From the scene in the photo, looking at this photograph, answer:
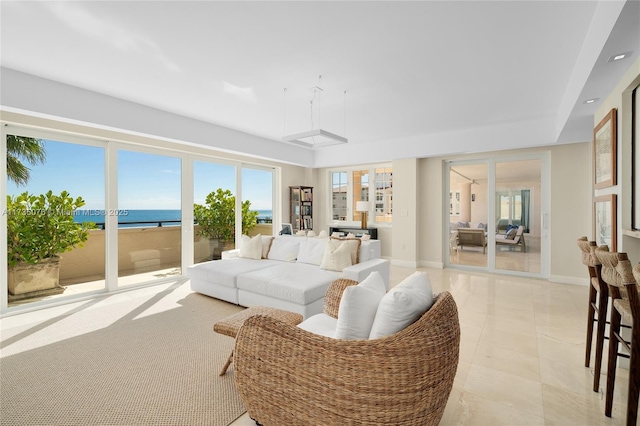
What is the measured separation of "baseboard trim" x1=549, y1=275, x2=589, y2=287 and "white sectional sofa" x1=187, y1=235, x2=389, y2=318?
3.11m

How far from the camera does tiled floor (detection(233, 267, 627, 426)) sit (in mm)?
1848

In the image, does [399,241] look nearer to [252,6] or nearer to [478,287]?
[478,287]

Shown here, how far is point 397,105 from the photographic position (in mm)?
4176

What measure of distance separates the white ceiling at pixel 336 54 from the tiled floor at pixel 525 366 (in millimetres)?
2317

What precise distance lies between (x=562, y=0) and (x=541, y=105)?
2573 millimetres

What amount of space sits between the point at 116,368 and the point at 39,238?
2587 mm

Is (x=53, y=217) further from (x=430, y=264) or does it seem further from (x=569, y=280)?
(x=569, y=280)

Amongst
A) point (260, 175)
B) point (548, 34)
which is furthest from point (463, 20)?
point (260, 175)

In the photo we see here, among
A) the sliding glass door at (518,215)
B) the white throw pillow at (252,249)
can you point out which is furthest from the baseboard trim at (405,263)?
the white throw pillow at (252,249)

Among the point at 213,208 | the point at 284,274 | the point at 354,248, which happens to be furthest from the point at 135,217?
the point at 354,248

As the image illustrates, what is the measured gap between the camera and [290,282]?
333cm

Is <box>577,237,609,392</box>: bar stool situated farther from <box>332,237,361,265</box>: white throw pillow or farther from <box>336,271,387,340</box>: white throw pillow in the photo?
<box>332,237,361,265</box>: white throw pillow

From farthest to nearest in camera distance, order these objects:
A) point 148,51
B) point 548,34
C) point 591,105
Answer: point 591,105 → point 148,51 → point 548,34

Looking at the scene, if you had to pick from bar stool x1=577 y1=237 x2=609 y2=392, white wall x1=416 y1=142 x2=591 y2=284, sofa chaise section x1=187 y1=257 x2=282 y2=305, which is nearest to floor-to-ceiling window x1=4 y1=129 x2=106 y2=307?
sofa chaise section x1=187 y1=257 x2=282 y2=305
